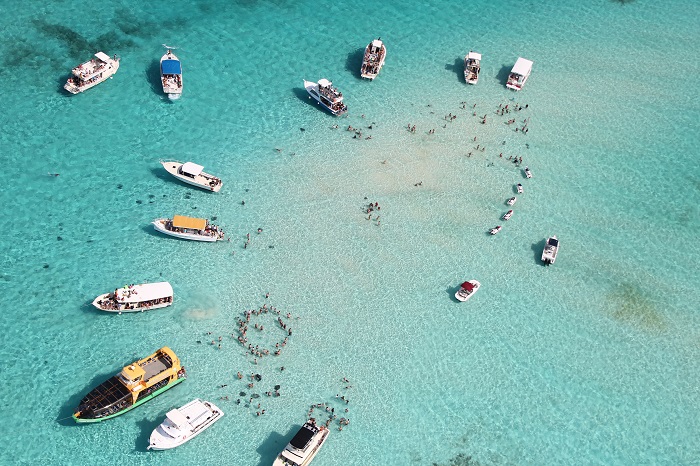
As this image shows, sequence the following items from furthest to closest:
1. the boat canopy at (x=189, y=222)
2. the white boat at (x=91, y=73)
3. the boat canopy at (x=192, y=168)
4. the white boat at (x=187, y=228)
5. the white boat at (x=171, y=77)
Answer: the white boat at (x=171, y=77) → the white boat at (x=91, y=73) → the boat canopy at (x=192, y=168) → the white boat at (x=187, y=228) → the boat canopy at (x=189, y=222)

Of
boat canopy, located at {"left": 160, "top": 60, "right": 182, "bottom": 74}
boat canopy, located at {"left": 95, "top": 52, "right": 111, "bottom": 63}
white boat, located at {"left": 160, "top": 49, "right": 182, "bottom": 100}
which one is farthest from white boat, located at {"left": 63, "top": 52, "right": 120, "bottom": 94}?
white boat, located at {"left": 160, "top": 49, "right": 182, "bottom": 100}

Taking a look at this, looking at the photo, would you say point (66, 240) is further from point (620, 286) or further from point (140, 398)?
point (620, 286)

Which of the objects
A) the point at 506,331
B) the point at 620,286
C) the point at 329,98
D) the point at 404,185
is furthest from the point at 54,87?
the point at 620,286

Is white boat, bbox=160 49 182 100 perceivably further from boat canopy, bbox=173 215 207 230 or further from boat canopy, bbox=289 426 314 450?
boat canopy, bbox=289 426 314 450

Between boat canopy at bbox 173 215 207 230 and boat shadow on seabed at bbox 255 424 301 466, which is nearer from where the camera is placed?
boat shadow on seabed at bbox 255 424 301 466

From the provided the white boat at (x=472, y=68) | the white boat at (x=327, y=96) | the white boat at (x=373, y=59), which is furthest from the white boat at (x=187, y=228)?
the white boat at (x=472, y=68)

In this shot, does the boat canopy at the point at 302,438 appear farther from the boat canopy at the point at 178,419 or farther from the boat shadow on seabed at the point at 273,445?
the boat canopy at the point at 178,419
